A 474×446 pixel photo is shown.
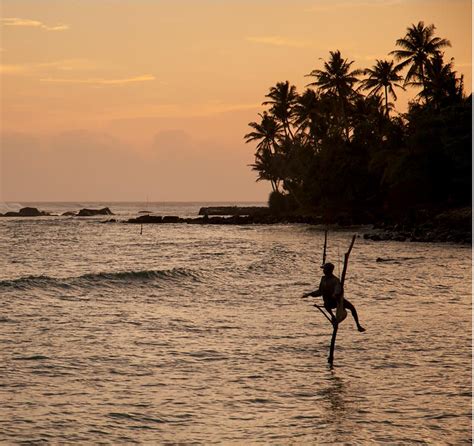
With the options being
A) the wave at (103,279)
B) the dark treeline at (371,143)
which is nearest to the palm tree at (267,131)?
the dark treeline at (371,143)

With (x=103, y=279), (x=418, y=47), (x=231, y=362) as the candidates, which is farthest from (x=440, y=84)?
(x=231, y=362)

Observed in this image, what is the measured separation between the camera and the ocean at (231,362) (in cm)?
1052

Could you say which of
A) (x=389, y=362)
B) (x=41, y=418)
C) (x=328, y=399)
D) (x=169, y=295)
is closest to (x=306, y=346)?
(x=389, y=362)

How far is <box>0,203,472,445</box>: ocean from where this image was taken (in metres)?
10.5

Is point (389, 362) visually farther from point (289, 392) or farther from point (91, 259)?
point (91, 259)

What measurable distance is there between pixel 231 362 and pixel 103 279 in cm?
1724

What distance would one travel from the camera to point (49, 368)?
1415 cm

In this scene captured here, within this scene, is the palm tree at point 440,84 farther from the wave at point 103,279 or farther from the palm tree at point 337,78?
the wave at point 103,279

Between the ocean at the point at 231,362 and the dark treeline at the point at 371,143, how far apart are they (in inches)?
1237

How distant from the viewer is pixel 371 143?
74.9 meters

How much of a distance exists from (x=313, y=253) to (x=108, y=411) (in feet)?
109

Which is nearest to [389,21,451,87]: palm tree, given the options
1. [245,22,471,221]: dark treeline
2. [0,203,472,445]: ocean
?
[245,22,471,221]: dark treeline

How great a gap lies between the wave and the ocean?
130 mm

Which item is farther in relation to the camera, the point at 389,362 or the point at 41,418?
the point at 389,362
